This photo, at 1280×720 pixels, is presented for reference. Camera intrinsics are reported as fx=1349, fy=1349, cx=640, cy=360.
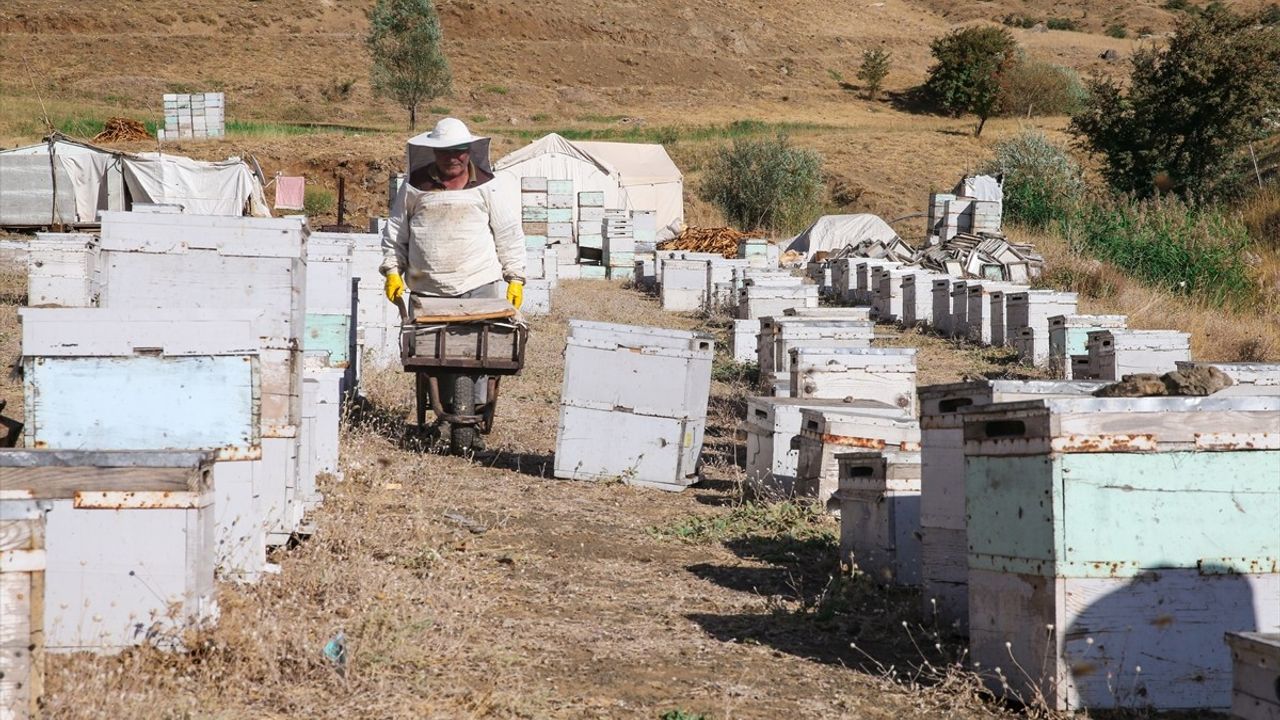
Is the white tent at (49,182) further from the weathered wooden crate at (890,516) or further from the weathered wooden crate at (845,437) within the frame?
the weathered wooden crate at (890,516)

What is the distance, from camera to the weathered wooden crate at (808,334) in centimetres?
1160

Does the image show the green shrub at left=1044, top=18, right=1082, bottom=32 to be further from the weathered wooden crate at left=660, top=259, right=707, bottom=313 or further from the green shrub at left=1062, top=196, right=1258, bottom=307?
the weathered wooden crate at left=660, top=259, right=707, bottom=313

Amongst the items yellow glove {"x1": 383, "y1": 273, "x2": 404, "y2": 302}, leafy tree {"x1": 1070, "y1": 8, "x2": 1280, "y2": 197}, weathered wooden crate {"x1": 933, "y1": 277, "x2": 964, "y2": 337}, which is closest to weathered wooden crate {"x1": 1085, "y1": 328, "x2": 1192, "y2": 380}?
weathered wooden crate {"x1": 933, "y1": 277, "x2": 964, "y2": 337}

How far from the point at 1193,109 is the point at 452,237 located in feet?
75.5

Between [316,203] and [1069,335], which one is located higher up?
A: [316,203]

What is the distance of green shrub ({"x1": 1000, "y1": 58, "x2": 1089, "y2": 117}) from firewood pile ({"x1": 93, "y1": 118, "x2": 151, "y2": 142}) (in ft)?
120

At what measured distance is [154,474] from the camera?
4.16 m

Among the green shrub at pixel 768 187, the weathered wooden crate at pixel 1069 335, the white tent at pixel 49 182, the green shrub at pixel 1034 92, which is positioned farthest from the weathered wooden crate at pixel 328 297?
the green shrub at pixel 1034 92

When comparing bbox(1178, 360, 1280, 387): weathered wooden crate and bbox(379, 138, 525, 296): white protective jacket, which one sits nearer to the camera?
bbox(1178, 360, 1280, 387): weathered wooden crate

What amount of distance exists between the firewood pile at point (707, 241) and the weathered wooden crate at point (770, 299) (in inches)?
519

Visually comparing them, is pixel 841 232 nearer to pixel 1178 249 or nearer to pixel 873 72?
pixel 1178 249

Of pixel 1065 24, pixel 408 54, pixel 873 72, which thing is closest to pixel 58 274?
pixel 408 54

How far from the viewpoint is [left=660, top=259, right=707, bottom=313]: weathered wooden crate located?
842 inches

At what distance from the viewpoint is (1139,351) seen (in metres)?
11.6
